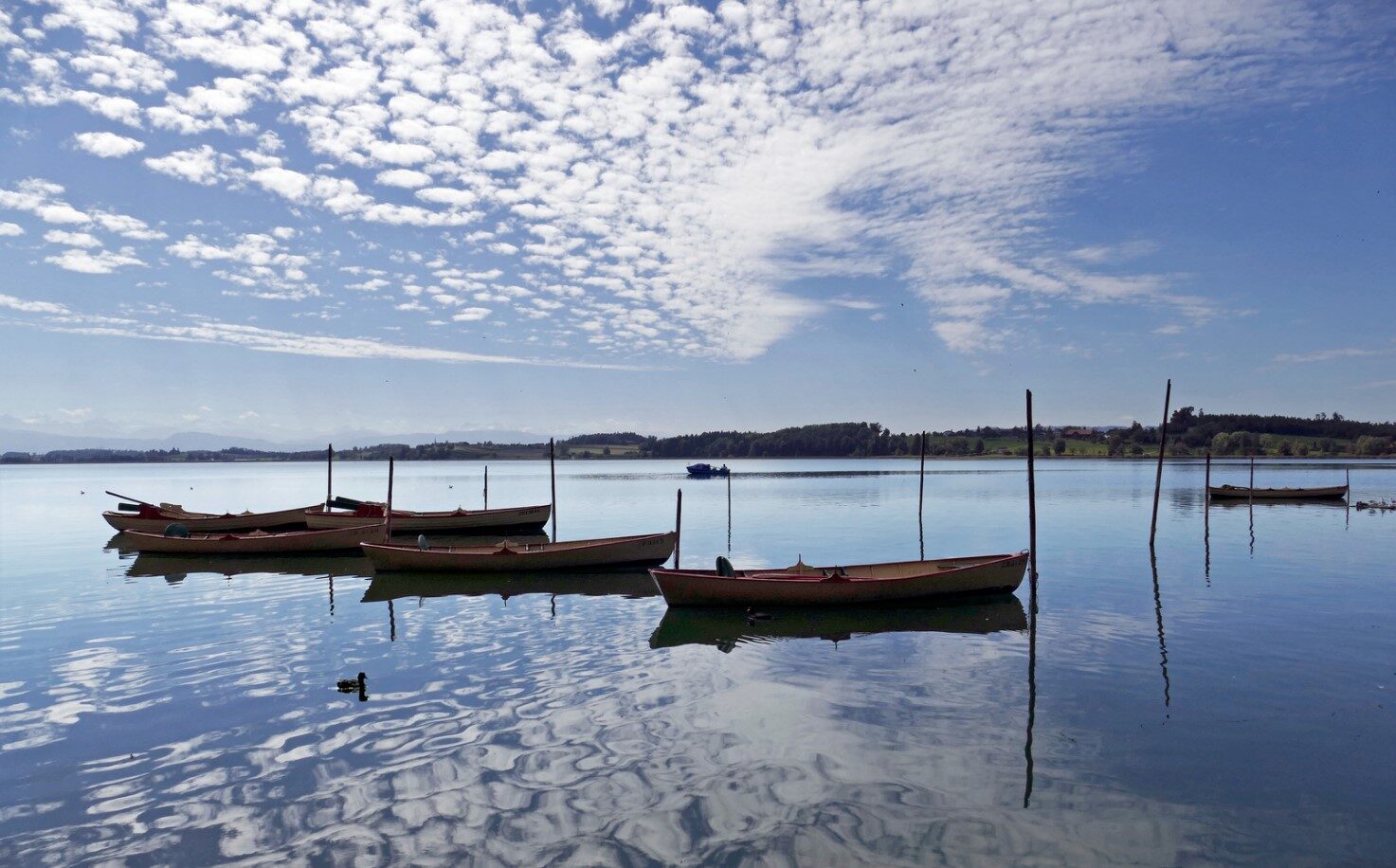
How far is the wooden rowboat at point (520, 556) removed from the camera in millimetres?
29922

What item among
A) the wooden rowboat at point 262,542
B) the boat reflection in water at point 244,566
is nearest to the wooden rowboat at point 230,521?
the boat reflection in water at point 244,566

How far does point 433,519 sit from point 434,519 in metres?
0.05

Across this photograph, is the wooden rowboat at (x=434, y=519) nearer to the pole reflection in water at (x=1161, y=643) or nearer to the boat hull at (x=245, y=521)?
the boat hull at (x=245, y=521)

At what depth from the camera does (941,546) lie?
136 feet

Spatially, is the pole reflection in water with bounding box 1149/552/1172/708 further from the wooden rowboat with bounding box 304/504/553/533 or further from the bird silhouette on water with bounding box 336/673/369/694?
the wooden rowboat with bounding box 304/504/553/533

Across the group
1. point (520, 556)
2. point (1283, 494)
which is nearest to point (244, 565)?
point (520, 556)

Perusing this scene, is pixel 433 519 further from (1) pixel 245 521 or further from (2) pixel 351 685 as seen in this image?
(2) pixel 351 685

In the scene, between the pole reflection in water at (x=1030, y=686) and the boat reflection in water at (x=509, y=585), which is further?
the boat reflection in water at (x=509, y=585)

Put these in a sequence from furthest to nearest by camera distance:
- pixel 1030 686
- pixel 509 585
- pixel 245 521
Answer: pixel 245 521 → pixel 509 585 → pixel 1030 686

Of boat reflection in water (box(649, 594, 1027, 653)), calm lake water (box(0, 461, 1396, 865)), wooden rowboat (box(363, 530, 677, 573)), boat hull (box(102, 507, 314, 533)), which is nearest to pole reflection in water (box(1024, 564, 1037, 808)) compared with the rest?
calm lake water (box(0, 461, 1396, 865))

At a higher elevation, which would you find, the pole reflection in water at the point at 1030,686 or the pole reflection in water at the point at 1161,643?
the pole reflection in water at the point at 1161,643

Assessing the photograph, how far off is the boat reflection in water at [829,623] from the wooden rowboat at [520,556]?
24.1 ft

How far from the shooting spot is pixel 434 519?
44.9 meters

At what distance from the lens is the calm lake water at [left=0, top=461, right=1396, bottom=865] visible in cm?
951
